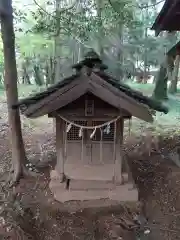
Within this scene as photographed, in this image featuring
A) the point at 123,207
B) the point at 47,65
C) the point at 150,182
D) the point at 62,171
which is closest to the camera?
the point at 123,207

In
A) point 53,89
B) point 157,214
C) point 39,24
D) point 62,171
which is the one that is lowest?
point 157,214

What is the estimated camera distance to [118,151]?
19.4 feet

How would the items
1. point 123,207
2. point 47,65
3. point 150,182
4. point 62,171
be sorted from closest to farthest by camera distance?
point 123,207 → point 62,171 → point 150,182 → point 47,65

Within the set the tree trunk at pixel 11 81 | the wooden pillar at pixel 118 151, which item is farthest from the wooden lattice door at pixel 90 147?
the tree trunk at pixel 11 81

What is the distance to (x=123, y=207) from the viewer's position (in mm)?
5727

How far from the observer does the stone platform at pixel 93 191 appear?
5.91m

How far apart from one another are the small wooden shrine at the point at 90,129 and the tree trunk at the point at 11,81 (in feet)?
3.13

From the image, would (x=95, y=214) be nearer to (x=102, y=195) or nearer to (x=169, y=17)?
(x=102, y=195)

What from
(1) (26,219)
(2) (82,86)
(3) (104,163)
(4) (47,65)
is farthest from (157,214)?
(4) (47,65)

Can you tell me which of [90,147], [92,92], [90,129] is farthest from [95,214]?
[92,92]

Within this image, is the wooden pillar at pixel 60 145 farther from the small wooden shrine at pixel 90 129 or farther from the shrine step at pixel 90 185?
the shrine step at pixel 90 185

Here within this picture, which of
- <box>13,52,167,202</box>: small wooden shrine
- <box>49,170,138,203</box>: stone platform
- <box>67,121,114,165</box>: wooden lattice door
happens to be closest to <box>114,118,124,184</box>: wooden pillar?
<box>13,52,167,202</box>: small wooden shrine

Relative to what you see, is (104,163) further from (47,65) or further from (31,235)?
(47,65)

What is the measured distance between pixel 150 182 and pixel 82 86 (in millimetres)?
3336
